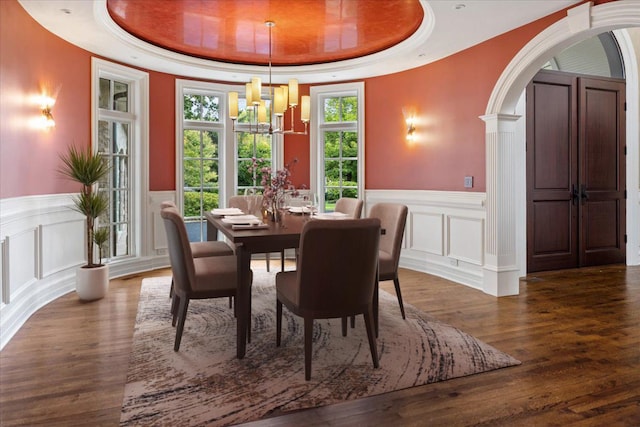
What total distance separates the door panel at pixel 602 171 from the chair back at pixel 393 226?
130 inches

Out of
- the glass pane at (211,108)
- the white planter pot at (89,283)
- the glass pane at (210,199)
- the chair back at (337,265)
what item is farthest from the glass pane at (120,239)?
the chair back at (337,265)

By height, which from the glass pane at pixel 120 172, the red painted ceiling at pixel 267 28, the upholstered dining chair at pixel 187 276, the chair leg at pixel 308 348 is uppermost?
the red painted ceiling at pixel 267 28

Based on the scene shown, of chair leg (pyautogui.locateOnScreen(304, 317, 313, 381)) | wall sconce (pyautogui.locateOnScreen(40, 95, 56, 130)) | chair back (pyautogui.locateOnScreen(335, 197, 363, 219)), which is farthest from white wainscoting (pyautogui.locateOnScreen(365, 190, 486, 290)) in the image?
wall sconce (pyautogui.locateOnScreen(40, 95, 56, 130))

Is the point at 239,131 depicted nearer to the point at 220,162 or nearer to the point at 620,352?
the point at 220,162

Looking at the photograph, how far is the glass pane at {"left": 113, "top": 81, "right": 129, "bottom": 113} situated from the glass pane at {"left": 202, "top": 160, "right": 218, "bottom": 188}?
119 centimetres

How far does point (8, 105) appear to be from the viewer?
3.45 metres

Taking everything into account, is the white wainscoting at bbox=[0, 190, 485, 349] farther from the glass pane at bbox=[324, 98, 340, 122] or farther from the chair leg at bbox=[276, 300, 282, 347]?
the chair leg at bbox=[276, 300, 282, 347]

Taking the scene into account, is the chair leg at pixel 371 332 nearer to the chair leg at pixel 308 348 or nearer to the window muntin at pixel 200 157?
the chair leg at pixel 308 348

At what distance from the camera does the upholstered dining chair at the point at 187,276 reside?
2.87 meters

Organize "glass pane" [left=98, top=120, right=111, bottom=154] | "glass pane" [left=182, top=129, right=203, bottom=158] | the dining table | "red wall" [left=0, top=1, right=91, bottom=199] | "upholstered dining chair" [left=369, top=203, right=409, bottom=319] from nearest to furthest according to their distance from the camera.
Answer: the dining table → "red wall" [left=0, top=1, right=91, bottom=199] → "upholstered dining chair" [left=369, top=203, right=409, bottom=319] → "glass pane" [left=98, top=120, right=111, bottom=154] → "glass pane" [left=182, top=129, right=203, bottom=158]

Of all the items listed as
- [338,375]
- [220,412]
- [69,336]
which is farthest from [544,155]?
[69,336]

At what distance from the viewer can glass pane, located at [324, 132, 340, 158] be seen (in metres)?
6.59

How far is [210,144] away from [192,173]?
469 millimetres

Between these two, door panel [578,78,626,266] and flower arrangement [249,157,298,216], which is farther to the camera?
door panel [578,78,626,266]
